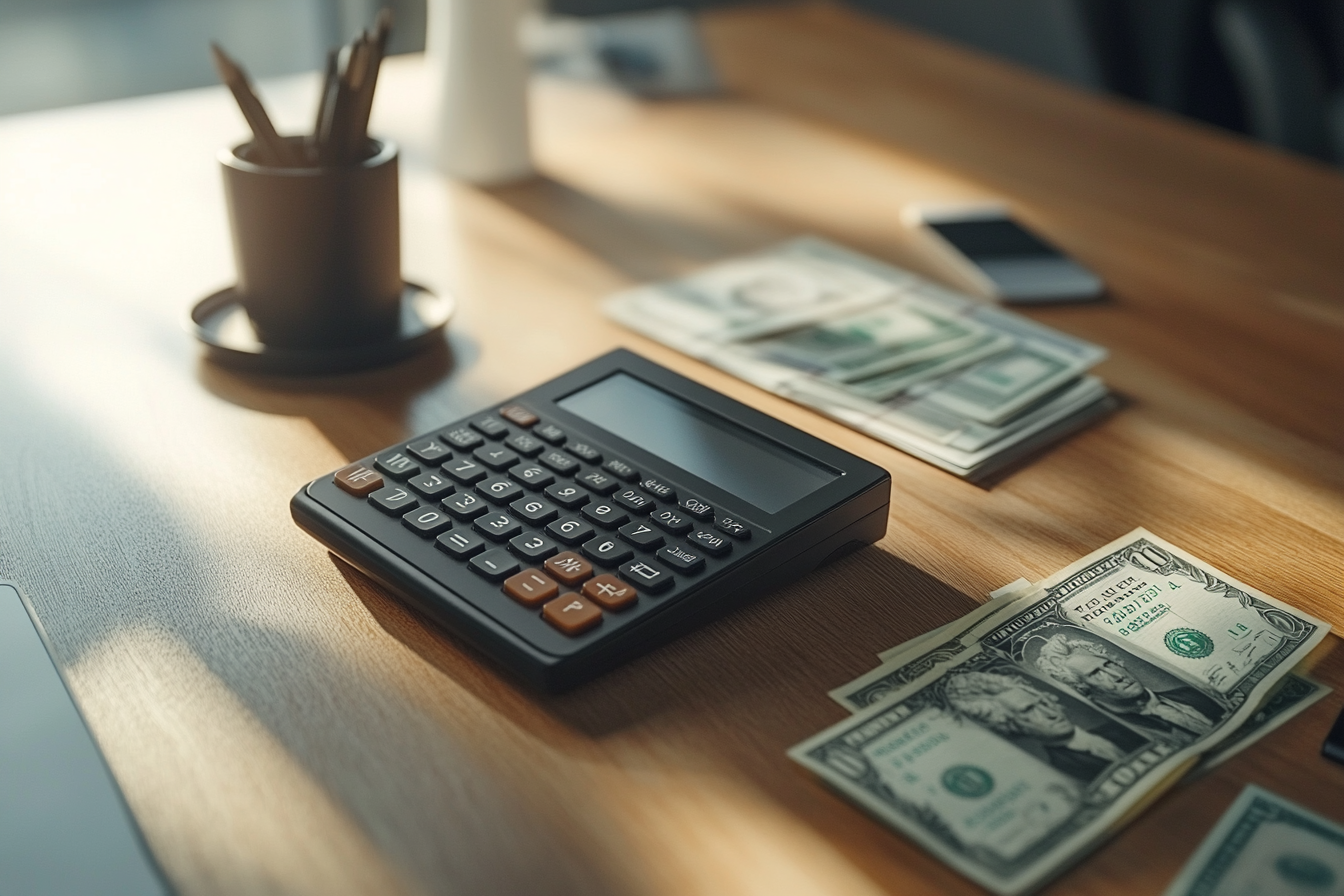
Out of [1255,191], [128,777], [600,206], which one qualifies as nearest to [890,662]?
[128,777]

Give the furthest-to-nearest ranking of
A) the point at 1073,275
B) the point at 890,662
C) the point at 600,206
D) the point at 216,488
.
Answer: the point at 600,206
the point at 1073,275
the point at 216,488
the point at 890,662

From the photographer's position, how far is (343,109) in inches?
30.9

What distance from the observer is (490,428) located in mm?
692

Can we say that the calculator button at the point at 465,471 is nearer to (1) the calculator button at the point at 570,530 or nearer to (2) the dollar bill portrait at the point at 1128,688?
(1) the calculator button at the point at 570,530

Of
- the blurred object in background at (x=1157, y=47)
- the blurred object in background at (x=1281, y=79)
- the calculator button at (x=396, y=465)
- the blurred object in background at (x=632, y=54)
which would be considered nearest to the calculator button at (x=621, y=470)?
the calculator button at (x=396, y=465)

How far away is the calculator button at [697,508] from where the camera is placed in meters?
0.62

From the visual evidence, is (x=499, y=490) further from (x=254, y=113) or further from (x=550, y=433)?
(x=254, y=113)

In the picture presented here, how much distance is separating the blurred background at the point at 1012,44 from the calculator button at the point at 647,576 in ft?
4.33

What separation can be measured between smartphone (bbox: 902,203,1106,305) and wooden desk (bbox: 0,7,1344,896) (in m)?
0.03

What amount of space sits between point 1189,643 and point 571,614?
30cm

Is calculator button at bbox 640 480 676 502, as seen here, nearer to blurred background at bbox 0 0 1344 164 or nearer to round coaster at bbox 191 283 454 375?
round coaster at bbox 191 283 454 375

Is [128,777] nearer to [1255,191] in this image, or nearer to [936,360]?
[936,360]

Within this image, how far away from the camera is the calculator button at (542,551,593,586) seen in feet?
1.89

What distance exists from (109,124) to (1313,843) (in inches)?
46.3
